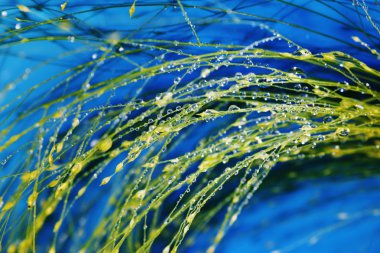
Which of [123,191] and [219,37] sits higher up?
[219,37]

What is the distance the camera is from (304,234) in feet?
2.43

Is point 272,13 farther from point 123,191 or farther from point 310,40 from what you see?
point 123,191

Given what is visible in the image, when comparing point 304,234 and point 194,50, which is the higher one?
point 194,50

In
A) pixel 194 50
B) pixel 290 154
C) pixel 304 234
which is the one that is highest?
pixel 194 50

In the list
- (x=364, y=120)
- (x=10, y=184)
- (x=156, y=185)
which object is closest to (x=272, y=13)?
(x=364, y=120)

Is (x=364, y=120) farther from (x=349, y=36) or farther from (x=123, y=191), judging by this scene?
(x=123, y=191)

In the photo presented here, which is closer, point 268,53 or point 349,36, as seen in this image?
point 268,53

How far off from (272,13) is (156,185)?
35 centimetres

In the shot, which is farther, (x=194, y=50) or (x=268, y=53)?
(x=194, y=50)

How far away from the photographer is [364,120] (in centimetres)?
75

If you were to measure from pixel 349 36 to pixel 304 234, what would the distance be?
341 mm

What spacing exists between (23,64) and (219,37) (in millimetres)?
332

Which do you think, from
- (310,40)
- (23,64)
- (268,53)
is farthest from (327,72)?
(23,64)

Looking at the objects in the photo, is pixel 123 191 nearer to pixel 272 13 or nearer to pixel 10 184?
pixel 10 184
